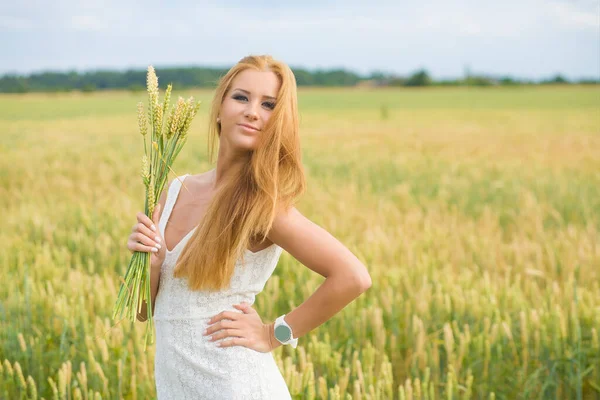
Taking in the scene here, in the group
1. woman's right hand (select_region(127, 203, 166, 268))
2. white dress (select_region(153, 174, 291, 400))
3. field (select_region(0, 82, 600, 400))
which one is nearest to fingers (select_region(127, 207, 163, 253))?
woman's right hand (select_region(127, 203, 166, 268))

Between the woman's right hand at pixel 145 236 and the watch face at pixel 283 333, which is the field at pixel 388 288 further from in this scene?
the woman's right hand at pixel 145 236

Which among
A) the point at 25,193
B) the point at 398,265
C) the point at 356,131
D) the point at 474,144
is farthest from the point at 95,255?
the point at 356,131

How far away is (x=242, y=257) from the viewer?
182 centimetres

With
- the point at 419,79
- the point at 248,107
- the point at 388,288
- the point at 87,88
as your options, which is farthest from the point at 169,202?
the point at 419,79

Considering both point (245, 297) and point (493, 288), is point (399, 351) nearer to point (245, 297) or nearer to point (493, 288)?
point (493, 288)

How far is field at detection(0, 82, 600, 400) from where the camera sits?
269 cm

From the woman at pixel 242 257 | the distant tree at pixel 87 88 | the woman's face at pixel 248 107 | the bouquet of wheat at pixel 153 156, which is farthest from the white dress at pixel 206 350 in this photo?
the distant tree at pixel 87 88

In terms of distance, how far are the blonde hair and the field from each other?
0.62m

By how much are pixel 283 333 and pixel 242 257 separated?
234mm

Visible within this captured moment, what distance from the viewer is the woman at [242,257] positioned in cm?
175

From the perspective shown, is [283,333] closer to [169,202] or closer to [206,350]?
[206,350]

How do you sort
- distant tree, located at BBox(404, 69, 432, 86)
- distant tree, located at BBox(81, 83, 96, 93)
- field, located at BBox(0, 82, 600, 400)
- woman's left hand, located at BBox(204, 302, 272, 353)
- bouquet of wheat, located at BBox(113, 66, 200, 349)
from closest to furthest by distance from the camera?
bouquet of wheat, located at BBox(113, 66, 200, 349)
woman's left hand, located at BBox(204, 302, 272, 353)
field, located at BBox(0, 82, 600, 400)
distant tree, located at BBox(81, 83, 96, 93)
distant tree, located at BBox(404, 69, 432, 86)

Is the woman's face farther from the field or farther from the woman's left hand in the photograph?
the field

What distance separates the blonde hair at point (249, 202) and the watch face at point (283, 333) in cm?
19
